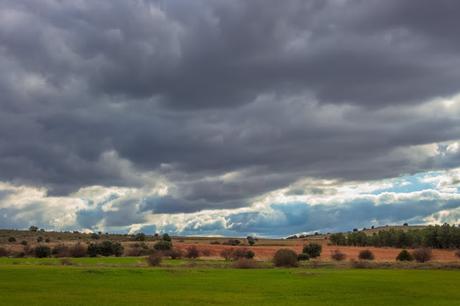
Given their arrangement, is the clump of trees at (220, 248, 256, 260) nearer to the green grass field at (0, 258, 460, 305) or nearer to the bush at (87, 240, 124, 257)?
the bush at (87, 240, 124, 257)

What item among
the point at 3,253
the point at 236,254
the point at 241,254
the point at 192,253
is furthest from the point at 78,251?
the point at 241,254

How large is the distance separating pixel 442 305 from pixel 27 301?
1158 inches

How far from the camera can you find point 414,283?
219ft

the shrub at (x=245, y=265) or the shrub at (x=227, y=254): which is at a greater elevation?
the shrub at (x=227, y=254)

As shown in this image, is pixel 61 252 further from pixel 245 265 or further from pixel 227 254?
pixel 245 265

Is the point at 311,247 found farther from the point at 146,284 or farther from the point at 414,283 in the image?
the point at 146,284

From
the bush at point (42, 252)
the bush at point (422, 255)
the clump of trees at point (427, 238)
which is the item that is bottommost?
the bush at point (422, 255)

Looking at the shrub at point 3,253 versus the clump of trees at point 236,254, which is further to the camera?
the shrub at point 3,253

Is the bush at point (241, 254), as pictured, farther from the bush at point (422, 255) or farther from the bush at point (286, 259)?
the bush at point (422, 255)

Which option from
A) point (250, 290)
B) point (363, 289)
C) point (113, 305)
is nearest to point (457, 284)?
point (363, 289)

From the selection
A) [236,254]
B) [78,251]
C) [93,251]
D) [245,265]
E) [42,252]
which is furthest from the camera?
[236,254]

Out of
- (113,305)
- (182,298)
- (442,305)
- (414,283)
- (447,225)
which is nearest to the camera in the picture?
(113,305)

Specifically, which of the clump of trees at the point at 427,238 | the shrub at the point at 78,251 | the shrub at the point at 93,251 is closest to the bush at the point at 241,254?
the shrub at the point at 93,251

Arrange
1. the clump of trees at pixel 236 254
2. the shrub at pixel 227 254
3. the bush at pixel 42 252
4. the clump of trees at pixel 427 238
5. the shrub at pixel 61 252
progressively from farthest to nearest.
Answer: the clump of trees at pixel 427 238 → the shrub at pixel 227 254 → the clump of trees at pixel 236 254 → the bush at pixel 42 252 → the shrub at pixel 61 252
